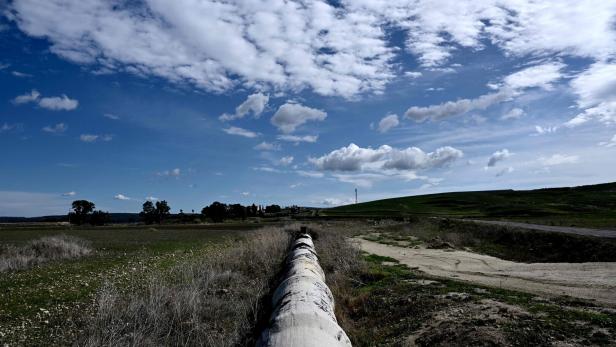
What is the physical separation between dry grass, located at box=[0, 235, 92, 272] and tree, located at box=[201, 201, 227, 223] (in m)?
69.5

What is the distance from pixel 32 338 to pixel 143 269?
25.2 feet

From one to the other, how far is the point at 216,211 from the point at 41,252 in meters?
73.7

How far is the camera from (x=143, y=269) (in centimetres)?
1515

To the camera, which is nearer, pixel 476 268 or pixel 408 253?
pixel 476 268

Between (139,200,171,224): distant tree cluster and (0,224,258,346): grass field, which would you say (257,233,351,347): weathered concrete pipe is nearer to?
(0,224,258,346): grass field

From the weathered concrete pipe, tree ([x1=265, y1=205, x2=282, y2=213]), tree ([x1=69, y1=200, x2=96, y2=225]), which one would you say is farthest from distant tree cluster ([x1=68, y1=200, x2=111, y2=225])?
the weathered concrete pipe

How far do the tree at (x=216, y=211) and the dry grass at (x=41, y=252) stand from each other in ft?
228

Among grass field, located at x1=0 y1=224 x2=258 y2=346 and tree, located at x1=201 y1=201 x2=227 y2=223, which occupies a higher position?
tree, located at x1=201 y1=201 x2=227 y2=223

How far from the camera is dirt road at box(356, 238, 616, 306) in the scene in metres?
10.5

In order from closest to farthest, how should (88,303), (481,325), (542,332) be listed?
(542,332), (481,325), (88,303)

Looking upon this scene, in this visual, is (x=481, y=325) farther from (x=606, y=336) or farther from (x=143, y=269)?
(x=143, y=269)

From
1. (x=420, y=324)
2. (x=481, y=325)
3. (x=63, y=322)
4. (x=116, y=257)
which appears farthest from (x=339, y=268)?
(x=116, y=257)

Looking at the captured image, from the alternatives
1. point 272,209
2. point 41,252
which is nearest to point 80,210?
point 272,209

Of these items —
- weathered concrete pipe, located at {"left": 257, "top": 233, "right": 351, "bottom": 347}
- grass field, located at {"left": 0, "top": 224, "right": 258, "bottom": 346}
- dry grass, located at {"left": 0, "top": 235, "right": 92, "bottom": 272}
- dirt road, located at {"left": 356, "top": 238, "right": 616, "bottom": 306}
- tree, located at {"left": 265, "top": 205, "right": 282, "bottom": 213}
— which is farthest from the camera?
tree, located at {"left": 265, "top": 205, "right": 282, "bottom": 213}
